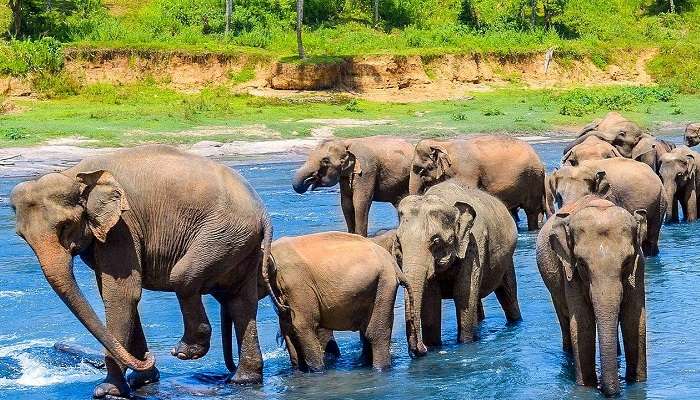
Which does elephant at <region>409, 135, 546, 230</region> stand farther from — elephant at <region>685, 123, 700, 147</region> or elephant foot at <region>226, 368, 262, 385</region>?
elephant at <region>685, 123, 700, 147</region>

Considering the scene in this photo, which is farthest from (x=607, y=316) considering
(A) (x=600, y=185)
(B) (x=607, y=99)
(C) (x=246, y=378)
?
(B) (x=607, y=99)

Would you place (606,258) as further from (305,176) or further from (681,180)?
(681,180)

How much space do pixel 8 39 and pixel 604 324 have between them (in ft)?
115

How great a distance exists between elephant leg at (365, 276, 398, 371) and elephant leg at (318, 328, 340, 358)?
53cm

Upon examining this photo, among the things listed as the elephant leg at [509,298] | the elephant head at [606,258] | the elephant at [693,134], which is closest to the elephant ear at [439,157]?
the elephant leg at [509,298]

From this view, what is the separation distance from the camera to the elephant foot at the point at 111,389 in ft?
28.3

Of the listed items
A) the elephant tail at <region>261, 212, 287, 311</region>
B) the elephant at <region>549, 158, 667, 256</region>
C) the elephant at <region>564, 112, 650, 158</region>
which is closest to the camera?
the elephant tail at <region>261, 212, 287, 311</region>

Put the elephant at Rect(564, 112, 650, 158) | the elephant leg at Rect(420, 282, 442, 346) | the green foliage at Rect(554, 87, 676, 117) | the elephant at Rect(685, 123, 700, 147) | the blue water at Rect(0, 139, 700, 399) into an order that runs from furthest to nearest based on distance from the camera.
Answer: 1. the green foliage at Rect(554, 87, 676, 117)
2. the elephant at Rect(685, 123, 700, 147)
3. the elephant at Rect(564, 112, 650, 158)
4. the elephant leg at Rect(420, 282, 442, 346)
5. the blue water at Rect(0, 139, 700, 399)

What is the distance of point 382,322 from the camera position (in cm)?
954

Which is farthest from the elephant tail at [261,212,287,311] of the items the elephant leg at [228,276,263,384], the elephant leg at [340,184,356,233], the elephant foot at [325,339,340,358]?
the elephant leg at [340,184,356,233]

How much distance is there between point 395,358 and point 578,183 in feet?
11.0

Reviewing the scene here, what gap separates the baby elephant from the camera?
9.34 m

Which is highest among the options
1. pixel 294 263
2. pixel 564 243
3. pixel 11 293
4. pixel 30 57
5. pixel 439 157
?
pixel 564 243

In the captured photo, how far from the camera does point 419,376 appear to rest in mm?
9797
